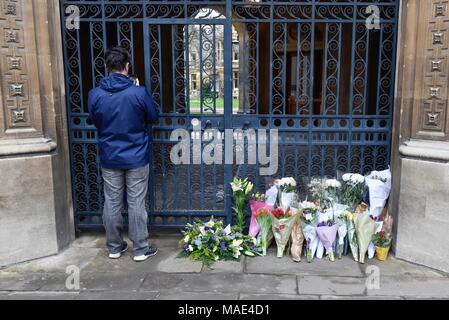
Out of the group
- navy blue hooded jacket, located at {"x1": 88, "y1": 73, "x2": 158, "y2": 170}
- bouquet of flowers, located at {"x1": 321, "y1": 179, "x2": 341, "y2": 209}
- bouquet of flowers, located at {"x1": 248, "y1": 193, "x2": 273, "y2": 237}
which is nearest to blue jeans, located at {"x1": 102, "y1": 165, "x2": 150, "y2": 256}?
navy blue hooded jacket, located at {"x1": 88, "y1": 73, "x2": 158, "y2": 170}

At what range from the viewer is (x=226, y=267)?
4188 mm

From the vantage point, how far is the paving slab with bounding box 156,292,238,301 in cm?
357

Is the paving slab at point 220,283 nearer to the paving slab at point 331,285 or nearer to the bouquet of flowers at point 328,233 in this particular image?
the paving slab at point 331,285

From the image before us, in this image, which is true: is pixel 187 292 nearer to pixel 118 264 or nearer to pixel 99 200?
pixel 118 264

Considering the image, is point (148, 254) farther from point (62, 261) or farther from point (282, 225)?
point (282, 225)

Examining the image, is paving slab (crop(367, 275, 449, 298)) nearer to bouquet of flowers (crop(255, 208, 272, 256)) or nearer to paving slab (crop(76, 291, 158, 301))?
bouquet of flowers (crop(255, 208, 272, 256))

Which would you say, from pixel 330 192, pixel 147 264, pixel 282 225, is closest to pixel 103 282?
pixel 147 264

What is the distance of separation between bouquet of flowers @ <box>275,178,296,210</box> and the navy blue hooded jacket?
1.50m

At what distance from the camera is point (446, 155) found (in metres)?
3.86

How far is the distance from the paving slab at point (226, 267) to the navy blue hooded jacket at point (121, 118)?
1.23 metres

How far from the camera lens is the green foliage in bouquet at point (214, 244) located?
4.36 metres

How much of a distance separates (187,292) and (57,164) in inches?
78.5

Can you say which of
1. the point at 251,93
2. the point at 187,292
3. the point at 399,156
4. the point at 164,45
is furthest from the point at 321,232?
the point at 164,45

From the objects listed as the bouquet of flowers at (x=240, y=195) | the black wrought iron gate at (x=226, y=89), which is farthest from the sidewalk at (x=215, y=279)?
Answer: the black wrought iron gate at (x=226, y=89)
